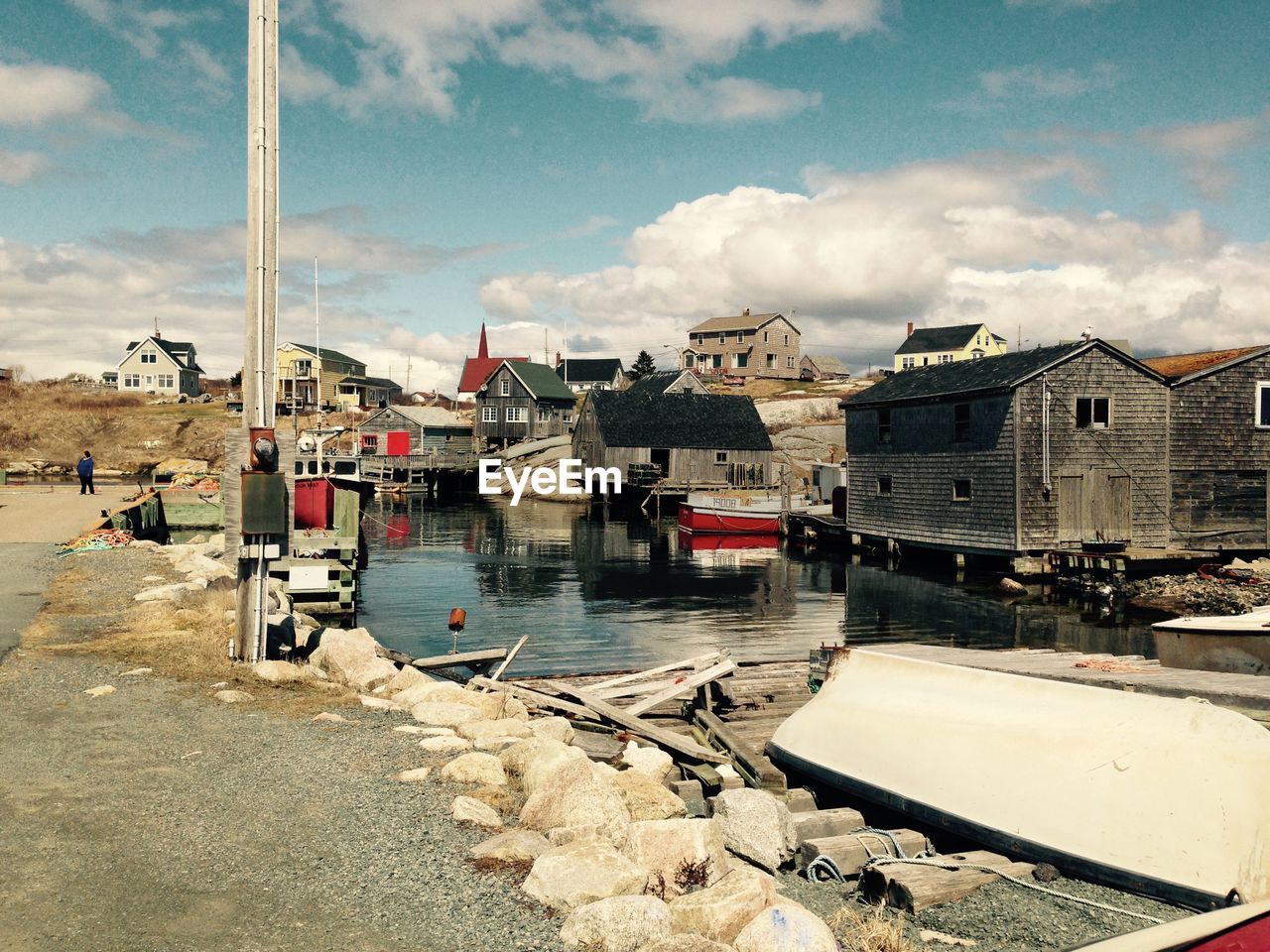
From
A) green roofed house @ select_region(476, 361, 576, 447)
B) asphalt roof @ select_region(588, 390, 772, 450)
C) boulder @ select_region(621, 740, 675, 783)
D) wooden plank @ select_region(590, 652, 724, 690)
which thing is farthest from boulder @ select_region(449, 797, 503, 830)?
green roofed house @ select_region(476, 361, 576, 447)

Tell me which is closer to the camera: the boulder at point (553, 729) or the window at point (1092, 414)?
the boulder at point (553, 729)

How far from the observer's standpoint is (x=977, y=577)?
35531 mm

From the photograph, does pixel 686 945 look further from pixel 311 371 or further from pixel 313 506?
pixel 311 371

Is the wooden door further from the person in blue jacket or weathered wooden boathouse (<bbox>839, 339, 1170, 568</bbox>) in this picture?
the person in blue jacket

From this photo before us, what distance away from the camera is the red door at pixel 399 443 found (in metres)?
86.2

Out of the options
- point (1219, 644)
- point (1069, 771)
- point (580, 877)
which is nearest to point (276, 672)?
point (580, 877)

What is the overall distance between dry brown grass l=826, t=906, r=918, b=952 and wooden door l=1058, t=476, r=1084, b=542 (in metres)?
29.0

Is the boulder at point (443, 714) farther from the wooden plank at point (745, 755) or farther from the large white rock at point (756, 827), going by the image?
the large white rock at point (756, 827)

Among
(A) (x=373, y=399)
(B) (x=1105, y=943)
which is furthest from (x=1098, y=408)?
(A) (x=373, y=399)

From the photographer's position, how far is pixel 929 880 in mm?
8039

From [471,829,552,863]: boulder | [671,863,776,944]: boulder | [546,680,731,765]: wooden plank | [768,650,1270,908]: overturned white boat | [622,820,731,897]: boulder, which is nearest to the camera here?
[671,863,776,944]: boulder

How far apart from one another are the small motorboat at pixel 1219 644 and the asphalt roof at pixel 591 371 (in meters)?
98.8

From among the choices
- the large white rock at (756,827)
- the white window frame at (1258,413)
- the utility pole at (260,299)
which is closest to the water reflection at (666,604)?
the utility pole at (260,299)

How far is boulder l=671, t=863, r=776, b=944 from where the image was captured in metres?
6.36
